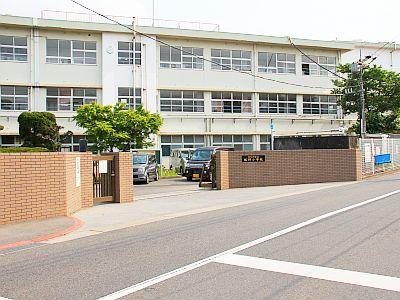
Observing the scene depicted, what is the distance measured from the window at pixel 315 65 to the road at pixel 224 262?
120 ft

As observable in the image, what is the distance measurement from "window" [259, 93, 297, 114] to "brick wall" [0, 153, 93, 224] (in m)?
32.8

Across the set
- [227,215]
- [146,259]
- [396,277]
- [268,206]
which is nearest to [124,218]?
[227,215]

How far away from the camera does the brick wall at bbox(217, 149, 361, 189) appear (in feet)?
77.4

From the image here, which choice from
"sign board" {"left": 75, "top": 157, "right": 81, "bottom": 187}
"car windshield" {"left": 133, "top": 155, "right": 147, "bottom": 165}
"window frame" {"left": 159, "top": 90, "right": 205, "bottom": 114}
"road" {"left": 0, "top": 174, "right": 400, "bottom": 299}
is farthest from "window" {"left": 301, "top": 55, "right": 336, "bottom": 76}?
"road" {"left": 0, "top": 174, "right": 400, "bottom": 299}

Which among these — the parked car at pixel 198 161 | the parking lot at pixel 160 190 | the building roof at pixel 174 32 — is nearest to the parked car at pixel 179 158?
the parked car at pixel 198 161

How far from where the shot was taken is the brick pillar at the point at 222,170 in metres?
23.0

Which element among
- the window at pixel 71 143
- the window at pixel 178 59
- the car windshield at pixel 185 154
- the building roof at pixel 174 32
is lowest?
the car windshield at pixel 185 154

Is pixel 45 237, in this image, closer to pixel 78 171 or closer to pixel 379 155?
pixel 78 171

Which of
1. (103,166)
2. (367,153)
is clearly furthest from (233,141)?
(103,166)

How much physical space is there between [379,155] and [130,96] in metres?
20.4

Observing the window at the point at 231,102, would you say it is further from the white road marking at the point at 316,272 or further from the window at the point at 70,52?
the white road marking at the point at 316,272

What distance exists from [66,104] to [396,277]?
116 feet

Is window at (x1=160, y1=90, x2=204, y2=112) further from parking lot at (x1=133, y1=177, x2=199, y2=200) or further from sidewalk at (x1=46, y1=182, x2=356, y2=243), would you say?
sidewalk at (x1=46, y1=182, x2=356, y2=243)

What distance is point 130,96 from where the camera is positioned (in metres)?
40.0
